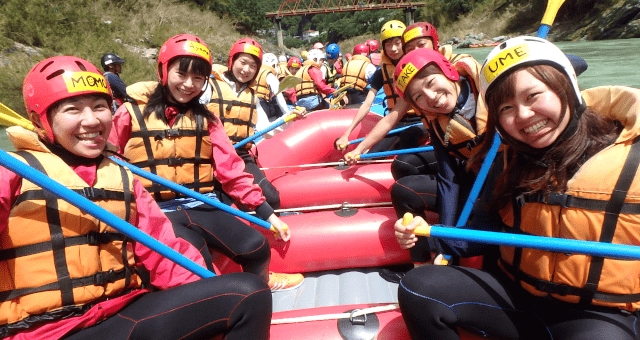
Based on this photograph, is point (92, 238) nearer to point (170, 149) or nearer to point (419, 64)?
point (170, 149)

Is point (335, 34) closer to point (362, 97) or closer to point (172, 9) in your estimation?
point (172, 9)

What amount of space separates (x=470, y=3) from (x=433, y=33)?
127 ft

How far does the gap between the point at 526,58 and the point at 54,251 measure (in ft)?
4.60

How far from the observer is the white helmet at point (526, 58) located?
0.98m

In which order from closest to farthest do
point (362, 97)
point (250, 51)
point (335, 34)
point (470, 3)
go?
point (250, 51), point (362, 97), point (470, 3), point (335, 34)

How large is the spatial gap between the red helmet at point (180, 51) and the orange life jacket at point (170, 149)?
0.72ft

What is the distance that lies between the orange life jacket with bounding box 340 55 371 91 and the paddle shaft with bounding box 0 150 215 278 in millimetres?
5553

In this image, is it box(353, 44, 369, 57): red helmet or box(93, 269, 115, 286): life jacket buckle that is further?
box(353, 44, 369, 57): red helmet

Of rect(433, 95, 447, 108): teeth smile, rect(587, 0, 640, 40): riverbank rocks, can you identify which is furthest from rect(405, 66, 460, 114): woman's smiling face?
rect(587, 0, 640, 40): riverbank rocks

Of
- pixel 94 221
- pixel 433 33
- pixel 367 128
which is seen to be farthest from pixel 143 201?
pixel 367 128

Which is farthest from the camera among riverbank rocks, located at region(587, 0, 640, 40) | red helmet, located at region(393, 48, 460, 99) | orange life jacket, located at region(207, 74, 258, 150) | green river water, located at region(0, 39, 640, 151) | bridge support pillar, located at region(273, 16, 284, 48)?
bridge support pillar, located at region(273, 16, 284, 48)

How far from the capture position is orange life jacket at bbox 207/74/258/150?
9.04ft

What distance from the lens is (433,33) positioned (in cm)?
254

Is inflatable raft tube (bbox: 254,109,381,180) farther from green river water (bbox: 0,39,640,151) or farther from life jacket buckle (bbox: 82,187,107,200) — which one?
green river water (bbox: 0,39,640,151)
